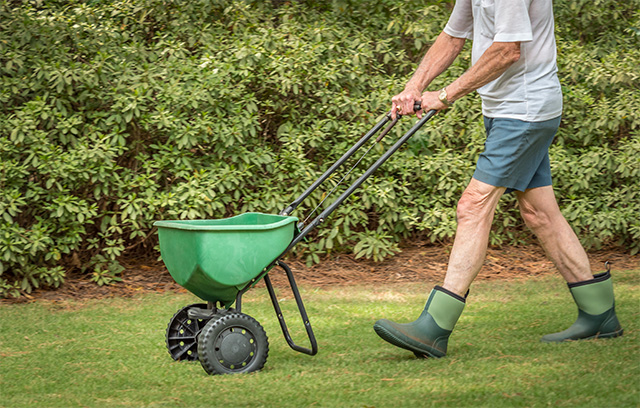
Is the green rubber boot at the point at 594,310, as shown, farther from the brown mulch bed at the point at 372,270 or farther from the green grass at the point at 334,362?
the brown mulch bed at the point at 372,270

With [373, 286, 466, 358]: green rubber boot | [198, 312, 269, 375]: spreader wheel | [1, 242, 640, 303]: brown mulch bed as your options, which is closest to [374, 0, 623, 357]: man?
[373, 286, 466, 358]: green rubber boot

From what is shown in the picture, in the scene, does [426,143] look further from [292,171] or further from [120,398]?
[120,398]

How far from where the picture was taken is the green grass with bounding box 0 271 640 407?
9.68 ft

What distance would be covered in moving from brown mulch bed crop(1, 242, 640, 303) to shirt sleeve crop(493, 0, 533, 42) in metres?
2.70

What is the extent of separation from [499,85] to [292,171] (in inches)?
96.3

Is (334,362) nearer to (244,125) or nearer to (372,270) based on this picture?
(372,270)

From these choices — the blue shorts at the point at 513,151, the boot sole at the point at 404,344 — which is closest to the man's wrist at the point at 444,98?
the blue shorts at the point at 513,151

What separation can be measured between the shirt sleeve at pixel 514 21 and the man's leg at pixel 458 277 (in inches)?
26.0

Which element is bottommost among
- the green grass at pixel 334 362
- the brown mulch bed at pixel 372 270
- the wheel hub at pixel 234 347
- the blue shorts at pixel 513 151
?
the brown mulch bed at pixel 372 270

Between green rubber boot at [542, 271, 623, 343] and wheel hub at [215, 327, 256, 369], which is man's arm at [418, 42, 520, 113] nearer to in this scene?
green rubber boot at [542, 271, 623, 343]

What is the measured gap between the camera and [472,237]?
3.45 m

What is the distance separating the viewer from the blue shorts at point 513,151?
3422mm

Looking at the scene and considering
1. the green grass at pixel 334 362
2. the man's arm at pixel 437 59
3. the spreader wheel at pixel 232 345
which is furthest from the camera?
the man's arm at pixel 437 59

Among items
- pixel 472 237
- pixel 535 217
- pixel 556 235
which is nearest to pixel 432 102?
pixel 472 237
